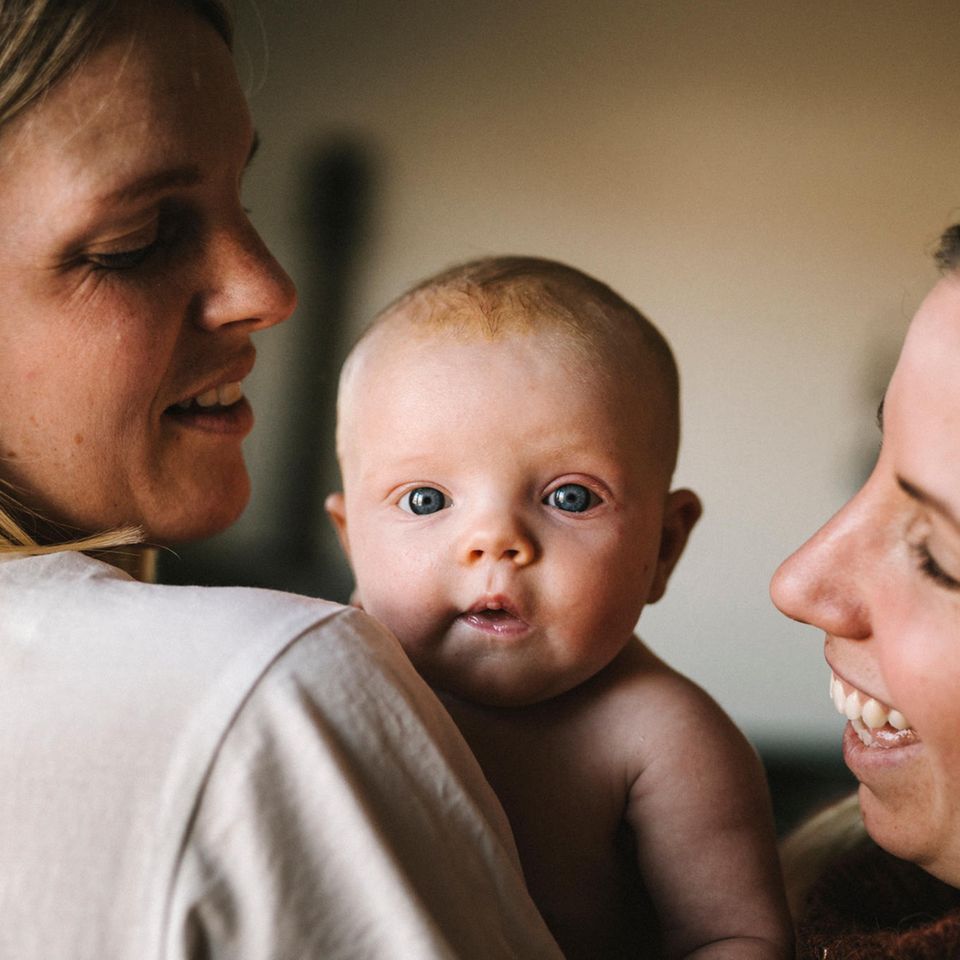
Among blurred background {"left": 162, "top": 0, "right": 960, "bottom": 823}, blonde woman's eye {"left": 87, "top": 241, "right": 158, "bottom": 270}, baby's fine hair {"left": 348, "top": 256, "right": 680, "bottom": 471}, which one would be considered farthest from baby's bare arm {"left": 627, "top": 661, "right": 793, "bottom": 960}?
blurred background {"left": 162, "top": 0, "right": 960, "bottom": 823}

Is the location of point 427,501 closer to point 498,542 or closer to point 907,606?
point 498,542

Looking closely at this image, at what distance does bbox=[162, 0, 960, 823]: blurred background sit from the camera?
4312 mm

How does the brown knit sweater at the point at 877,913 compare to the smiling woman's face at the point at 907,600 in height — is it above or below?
below

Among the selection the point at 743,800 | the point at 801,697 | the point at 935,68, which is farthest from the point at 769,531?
the point at 743,800

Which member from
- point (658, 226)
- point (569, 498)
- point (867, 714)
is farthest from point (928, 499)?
point (658, 226)

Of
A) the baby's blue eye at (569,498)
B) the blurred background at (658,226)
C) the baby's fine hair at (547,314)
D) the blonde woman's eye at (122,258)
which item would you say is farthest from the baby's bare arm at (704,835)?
the blurred background at (658,226)

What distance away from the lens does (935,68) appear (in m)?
4.13

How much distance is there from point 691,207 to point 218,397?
3451 millimetres

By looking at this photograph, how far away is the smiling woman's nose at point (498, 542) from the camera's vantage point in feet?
3.94

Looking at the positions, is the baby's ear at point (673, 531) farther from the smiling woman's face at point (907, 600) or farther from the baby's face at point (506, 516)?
the smiling woman's face at point (907, 600)

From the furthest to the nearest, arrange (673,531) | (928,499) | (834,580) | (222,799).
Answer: (673,531) → (834,580) → (928,499) → (222,799)

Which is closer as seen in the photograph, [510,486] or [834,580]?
[834,580]

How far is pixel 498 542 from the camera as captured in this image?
1.20 m

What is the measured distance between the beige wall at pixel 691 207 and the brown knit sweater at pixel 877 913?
3.17m
